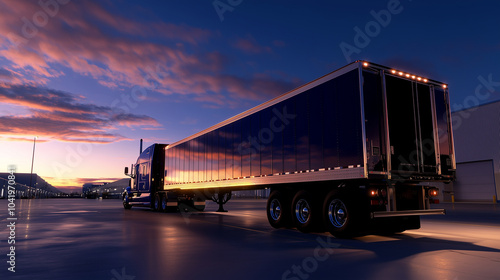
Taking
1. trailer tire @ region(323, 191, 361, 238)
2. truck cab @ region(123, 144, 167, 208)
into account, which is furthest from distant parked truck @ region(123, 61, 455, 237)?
truck cab @ region(123, 144, 167, 208)

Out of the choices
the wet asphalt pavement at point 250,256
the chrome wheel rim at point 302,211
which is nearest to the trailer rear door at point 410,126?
the wet asphalt pavement at point 250,256

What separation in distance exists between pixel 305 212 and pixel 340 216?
1.53m

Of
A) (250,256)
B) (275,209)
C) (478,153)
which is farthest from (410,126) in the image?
(478,153)

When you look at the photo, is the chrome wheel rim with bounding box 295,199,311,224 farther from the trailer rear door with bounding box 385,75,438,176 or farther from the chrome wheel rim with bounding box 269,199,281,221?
the trailer rear door with bounding box 385,75,438,176

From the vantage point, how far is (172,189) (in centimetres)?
2211

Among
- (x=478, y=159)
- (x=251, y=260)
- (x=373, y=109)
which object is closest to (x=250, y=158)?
(x=373, y=109)

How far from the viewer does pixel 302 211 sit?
1104 centimetres

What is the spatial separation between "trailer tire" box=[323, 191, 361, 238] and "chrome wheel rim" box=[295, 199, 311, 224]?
950 mm

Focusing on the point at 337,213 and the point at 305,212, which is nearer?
the point at 337,213

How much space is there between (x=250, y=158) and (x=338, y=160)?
4.68 metres

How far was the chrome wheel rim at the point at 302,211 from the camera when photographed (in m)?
10.8

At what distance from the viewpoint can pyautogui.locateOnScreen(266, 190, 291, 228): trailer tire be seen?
11.8m

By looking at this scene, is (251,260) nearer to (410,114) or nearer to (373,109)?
(373,109)

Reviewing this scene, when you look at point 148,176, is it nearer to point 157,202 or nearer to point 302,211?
point 157,202
